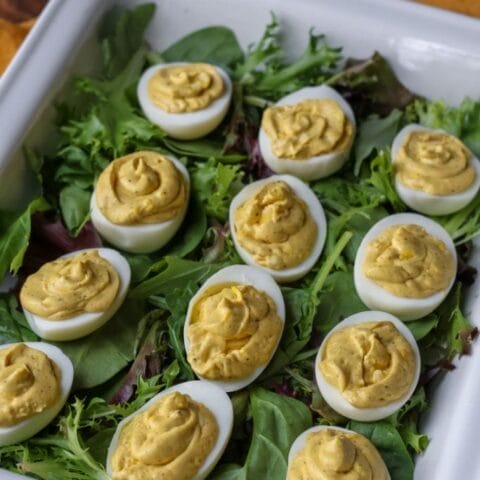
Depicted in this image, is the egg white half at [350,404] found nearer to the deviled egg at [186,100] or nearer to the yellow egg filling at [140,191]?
the yellow egg filling at [140,191]

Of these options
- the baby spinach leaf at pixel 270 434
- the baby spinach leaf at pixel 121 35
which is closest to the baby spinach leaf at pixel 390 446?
the baby spinach leaf at pixel 270 434

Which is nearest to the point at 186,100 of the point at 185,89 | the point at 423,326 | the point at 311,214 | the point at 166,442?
the point at 185,89

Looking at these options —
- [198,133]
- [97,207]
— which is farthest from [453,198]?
[97,207]

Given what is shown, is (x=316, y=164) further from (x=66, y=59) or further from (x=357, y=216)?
(x=66, y=59)

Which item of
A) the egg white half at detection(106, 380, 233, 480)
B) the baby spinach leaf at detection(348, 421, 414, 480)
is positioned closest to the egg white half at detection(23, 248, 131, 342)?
the egg white half at detection(106, 380, 233, 480)

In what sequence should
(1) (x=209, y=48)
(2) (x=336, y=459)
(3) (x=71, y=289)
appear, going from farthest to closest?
(1) (x=209, y=48) → (3) (x=71, y=289) → (2) (x=336, y=459)

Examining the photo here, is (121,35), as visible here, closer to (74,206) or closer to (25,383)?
(74,206)
